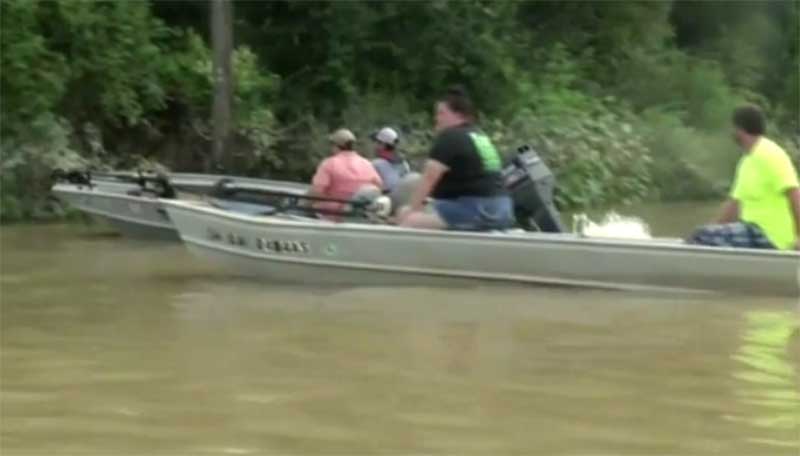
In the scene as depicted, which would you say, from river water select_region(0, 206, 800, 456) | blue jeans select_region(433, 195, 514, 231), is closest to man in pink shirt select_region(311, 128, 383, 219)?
river water select_region(0, 206, 800, 456)

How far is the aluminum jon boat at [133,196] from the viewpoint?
19.1 metres

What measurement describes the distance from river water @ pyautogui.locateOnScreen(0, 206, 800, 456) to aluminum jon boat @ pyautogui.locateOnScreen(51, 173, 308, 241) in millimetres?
4261

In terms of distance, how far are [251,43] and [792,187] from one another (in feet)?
50.6

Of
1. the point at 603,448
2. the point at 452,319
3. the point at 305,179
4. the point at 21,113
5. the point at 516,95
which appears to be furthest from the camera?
the point at 516,95

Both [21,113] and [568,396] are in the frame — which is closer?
[568,396]

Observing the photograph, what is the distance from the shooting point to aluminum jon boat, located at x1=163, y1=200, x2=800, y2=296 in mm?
12930

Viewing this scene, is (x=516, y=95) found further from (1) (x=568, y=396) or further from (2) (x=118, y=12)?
(1) (x=568, y=396)

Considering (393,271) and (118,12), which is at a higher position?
(118,12)

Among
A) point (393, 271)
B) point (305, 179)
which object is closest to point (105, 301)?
point (393, 271)

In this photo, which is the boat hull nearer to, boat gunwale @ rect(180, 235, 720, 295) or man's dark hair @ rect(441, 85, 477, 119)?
boat gunwale @ rect(180, 235, 720, 295)

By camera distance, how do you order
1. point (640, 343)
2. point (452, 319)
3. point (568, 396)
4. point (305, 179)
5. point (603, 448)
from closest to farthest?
point (603, 448) < point (568, 396) < point (640, 343) < point (452, 319) < point (305, 179)

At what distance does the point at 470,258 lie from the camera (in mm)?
13750

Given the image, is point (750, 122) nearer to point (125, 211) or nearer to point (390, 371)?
point (390, 371)

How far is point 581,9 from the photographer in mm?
32781
